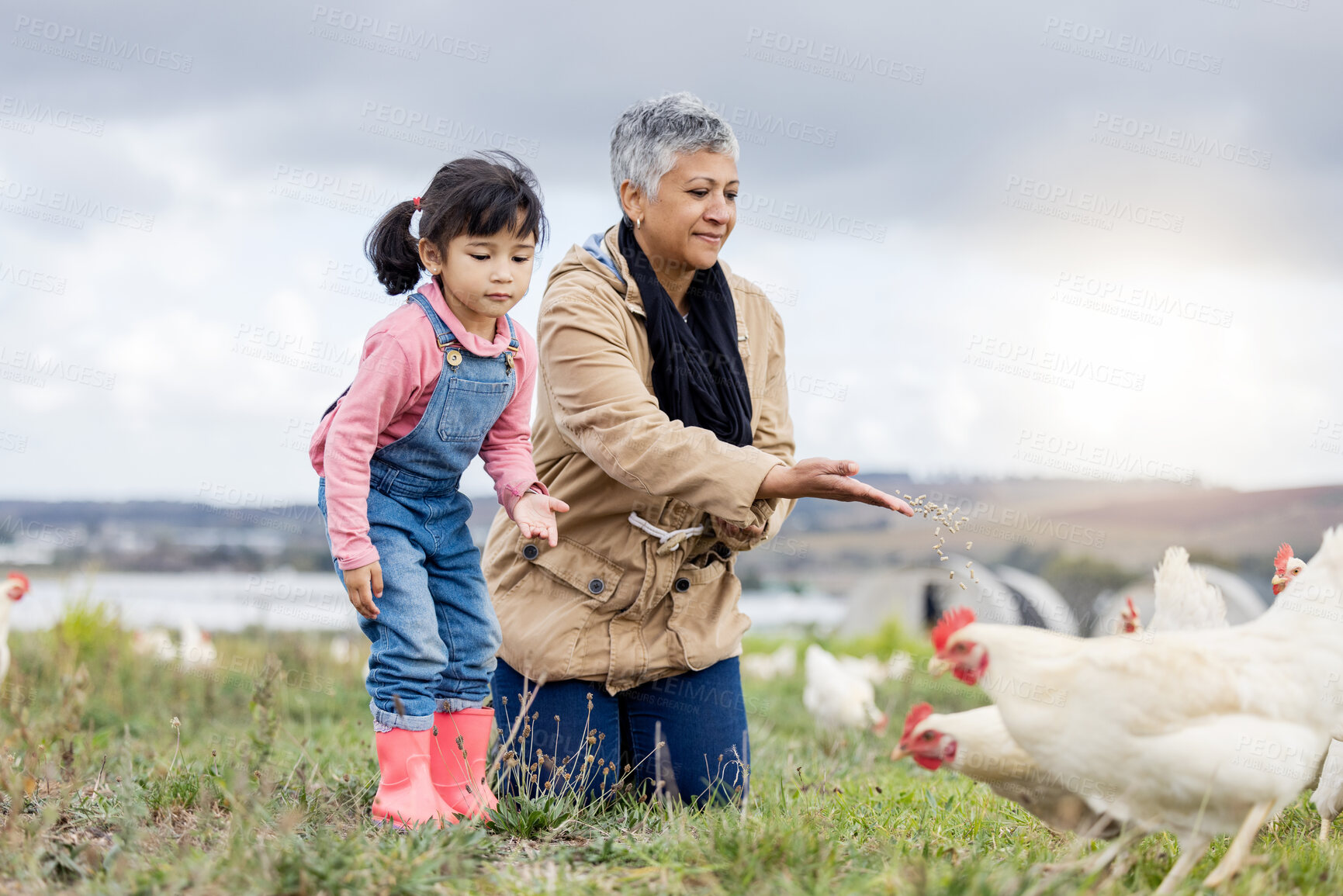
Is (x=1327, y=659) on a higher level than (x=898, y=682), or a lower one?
higher

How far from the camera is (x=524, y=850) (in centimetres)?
305

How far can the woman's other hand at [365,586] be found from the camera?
3.03 meters

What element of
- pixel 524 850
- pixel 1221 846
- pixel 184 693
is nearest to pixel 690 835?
pixel 524 850

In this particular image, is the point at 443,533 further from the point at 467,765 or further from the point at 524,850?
the point at 524,850

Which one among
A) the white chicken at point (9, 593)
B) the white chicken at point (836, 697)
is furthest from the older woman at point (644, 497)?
the white chicken at point (836, 697)

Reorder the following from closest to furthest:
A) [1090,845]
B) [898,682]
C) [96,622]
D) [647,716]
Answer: [1090,845] → [647,716] → [96,622] → [898,682]

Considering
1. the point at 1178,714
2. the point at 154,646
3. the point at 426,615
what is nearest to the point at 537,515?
the point at 426,615

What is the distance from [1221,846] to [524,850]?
2093 millimetres

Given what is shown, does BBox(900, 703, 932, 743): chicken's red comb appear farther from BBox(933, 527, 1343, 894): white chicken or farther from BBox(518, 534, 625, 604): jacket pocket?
BBox(518, 534, 625, 604): jacket pocket

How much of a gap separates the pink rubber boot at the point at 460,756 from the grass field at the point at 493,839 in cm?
23

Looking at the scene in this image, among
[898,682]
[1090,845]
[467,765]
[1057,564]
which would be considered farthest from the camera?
[1057,564]

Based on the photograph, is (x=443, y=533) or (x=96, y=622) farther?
(x=96, y=622)

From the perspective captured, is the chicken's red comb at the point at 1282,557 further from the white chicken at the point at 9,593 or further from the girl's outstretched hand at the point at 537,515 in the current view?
the white chicken at the point at 9,593

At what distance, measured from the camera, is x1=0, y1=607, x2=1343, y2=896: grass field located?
2473mm
